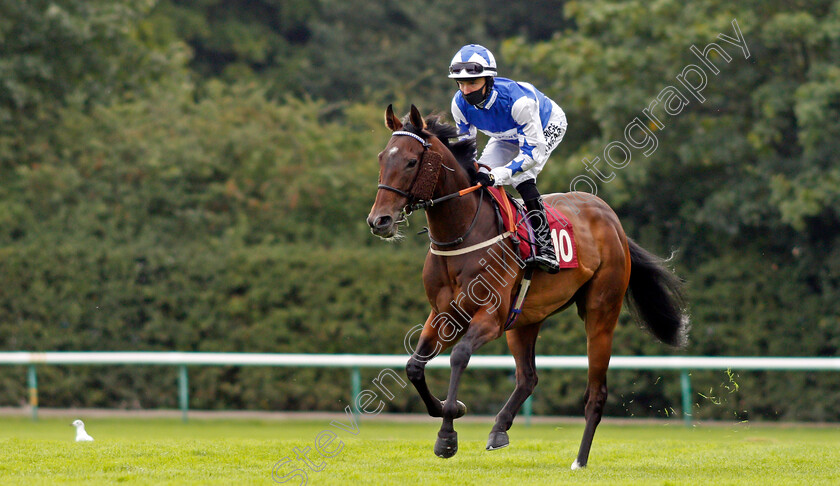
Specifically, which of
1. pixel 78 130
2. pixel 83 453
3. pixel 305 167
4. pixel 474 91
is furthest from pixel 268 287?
pixel 474 91

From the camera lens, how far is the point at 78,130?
15992 millimetres

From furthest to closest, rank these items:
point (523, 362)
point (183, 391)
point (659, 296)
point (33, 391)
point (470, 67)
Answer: point (183, 391) → point (33, 391) → point (659, 296) → point (523, 362) → point (470, 67)

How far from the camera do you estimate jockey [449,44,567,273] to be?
21.7ft

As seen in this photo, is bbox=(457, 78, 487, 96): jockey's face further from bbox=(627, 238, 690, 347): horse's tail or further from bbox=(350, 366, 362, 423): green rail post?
bbox=(350, 366, 362, 423): green rail post

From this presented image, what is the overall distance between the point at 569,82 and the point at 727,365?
560 cm

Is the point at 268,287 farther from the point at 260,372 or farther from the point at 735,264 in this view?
the point at 735,264

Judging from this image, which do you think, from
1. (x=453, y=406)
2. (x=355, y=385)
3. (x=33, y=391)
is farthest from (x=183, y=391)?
(x=453, y=406)

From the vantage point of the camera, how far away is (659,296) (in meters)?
8.09

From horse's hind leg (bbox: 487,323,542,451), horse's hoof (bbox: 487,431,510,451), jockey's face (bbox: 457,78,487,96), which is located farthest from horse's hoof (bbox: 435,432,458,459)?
jockey's face (bbox: 457,78,487,96)

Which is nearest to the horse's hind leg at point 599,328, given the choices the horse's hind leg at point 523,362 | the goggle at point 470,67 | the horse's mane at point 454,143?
the horse's hind leg at point 523,362

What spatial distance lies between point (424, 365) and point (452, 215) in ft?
3.11

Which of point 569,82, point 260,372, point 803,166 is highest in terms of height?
point 569,82

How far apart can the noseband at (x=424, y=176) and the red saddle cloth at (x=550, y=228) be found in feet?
2.08

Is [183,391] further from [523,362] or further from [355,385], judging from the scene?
[523,362]
